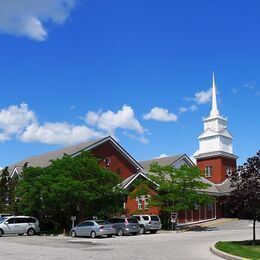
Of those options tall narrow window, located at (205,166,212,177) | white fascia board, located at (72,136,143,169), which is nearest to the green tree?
white fascia board, located at (72,136,143,169)

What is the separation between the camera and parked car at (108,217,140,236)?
39.5m

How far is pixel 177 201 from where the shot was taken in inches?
1879

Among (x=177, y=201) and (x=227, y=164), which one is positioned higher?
(x=227, y=164)

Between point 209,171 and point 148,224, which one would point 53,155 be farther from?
point 209,171

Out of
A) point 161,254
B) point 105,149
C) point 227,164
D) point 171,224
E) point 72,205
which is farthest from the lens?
point 227,164

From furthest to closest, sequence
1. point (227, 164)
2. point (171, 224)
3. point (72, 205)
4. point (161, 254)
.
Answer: point (227, 164), point (171, 224), point (72, 205), point (161, 254)

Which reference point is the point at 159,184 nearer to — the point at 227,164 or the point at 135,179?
the point at 135,179

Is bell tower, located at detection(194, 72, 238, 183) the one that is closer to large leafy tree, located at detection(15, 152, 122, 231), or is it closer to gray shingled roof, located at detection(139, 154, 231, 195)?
gray shingled roof, located at detection(139, 154, 231, 195)

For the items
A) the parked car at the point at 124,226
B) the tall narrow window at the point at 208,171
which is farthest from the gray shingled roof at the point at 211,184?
the parked car at the point at 124,226

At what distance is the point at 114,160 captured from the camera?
2215 inches

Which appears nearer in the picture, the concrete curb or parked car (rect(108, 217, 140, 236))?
the concrete curb

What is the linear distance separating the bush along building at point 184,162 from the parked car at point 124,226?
7333 millimetres

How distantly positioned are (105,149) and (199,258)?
1439 inches

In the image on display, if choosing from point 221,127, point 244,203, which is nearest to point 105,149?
point 221,127
